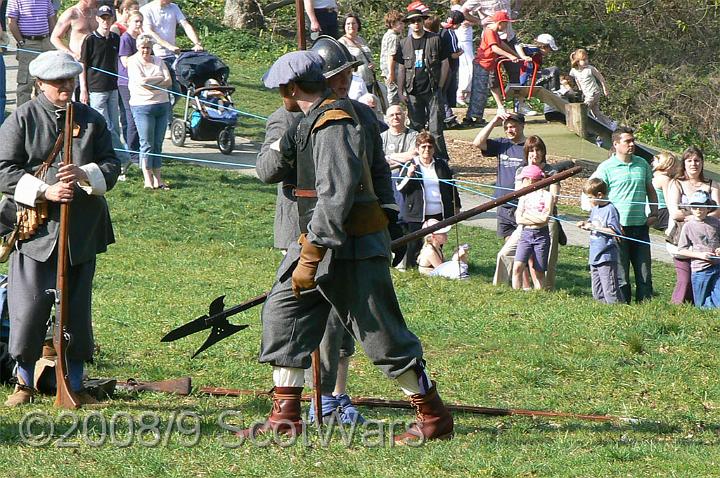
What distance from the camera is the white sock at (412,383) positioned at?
20.2 ft

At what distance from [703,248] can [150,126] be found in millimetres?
6552

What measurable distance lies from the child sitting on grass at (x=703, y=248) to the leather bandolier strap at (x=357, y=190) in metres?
5.75

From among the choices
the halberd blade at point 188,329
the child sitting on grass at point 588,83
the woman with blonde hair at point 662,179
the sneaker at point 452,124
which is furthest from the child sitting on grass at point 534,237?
the child sitting on grass at point 588,83

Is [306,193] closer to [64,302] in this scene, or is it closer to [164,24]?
[64,302]

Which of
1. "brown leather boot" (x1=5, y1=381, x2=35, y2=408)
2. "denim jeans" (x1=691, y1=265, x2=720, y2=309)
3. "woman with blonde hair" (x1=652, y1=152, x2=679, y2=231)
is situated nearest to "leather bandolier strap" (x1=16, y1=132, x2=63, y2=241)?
"brown leather boot" (x1=5, y1=381, x2=35, y2=408)

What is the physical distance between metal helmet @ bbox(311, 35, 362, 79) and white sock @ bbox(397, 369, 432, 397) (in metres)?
1.56

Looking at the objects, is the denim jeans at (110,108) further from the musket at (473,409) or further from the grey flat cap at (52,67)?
the grey flat cap at (52,67)

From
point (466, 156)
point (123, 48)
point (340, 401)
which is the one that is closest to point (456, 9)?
point (466, 156)


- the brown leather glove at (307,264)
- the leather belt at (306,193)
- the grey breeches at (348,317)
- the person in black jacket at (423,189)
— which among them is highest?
the leather belt at (306,193)

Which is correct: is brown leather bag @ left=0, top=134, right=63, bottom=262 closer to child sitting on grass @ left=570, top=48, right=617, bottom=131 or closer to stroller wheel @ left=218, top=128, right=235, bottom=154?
stroller wheel @ left=218, top=128, right=235, bottom=154

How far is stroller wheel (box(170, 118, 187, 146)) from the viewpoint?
16.3m

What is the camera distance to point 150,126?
46.4ft

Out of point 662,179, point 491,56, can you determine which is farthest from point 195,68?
point 662,179

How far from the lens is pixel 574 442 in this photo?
6340mm
